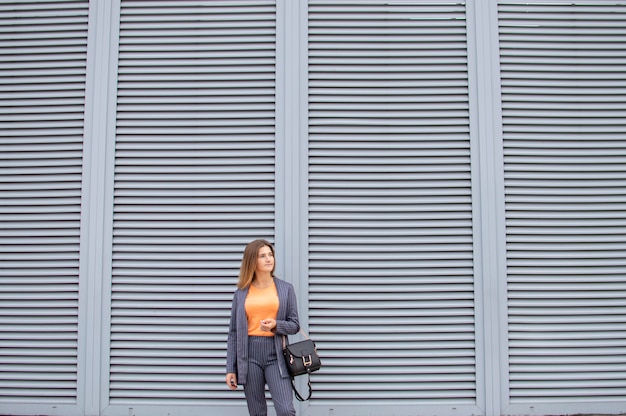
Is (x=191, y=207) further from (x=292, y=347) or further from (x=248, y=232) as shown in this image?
(x=292, y=347)

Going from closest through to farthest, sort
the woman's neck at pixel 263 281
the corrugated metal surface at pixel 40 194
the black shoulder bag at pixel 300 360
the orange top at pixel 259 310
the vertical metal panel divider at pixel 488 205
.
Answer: the black shoulder bag at pixel 300 360 → the orange top at pixel 259 310 → the woman's neck at pixel 263 281 → the vertical metal panel divider at pixel 488 205 → the corrugated metal surface at pixel 40 194

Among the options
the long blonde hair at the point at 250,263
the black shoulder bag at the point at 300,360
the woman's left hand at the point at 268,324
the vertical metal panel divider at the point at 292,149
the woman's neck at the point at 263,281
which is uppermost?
the vertical metal panel divider at the point at 292,149

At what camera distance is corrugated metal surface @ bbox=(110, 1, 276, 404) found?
465 cm

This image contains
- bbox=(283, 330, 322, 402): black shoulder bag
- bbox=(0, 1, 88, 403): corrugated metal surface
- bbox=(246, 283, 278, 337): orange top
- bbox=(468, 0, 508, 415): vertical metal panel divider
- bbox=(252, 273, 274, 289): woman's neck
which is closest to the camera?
bbox=(283, 330, 322, 402): black shoulder bag

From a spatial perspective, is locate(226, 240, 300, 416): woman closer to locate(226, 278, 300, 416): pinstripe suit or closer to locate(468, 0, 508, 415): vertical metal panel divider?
locate(226, 278, 300, 416): pinstripe suit

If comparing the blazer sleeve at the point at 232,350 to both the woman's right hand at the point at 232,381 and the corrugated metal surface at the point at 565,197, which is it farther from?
the corrugated metal surface at the point at 565,197

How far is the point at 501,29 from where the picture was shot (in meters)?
4.89

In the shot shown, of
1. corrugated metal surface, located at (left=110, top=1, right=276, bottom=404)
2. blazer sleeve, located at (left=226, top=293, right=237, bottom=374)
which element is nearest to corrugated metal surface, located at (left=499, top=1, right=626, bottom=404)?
corrugated metal surface, located at (left=110, top=1, right=276, bottom=404)

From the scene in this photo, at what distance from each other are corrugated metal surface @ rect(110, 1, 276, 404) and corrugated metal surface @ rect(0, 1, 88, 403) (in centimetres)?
47

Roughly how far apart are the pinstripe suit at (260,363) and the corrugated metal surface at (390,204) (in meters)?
0.94

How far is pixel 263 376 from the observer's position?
12.3ft

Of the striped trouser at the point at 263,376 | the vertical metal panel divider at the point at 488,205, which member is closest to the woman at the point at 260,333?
the striped trouser at the point at 263,376

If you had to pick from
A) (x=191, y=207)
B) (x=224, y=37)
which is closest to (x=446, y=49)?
(x=224, y=37)

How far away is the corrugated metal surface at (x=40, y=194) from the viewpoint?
15.5 feet
